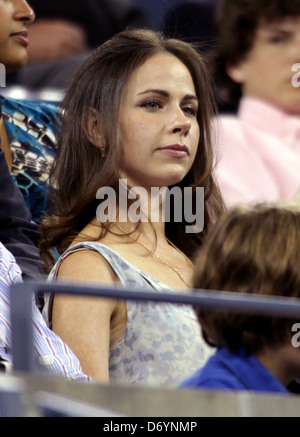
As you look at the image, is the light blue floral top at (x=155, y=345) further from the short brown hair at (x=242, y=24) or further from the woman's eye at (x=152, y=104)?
the short brown hair at (x=242, y=24)

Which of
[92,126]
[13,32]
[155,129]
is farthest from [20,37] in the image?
[155,129]

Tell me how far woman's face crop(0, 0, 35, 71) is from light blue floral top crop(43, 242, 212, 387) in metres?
0.66

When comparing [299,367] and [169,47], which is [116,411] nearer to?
[299,367]

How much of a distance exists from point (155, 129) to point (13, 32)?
1.65 feet

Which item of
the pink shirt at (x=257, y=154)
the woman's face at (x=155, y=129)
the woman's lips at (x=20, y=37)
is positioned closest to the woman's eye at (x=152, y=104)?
the woman's face at (x=155, y=129)

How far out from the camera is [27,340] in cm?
119

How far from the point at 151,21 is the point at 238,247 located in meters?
2.10

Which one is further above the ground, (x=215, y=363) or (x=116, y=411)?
(x=215, y=363)

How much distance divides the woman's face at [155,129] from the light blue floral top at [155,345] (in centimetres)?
23

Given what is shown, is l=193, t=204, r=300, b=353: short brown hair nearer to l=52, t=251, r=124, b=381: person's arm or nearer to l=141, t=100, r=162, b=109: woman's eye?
l=52, t=251, r=124, b=381: person's arm

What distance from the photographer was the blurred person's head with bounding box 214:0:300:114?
2.23m

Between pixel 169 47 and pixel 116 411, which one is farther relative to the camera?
pixel 169 47

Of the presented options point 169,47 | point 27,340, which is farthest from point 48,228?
point 27,340

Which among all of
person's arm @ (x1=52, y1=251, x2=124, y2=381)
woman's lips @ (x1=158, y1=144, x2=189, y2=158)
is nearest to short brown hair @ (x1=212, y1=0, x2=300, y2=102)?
woman's lips @ (x1=158, y1=144, x2=189, y2=158)
